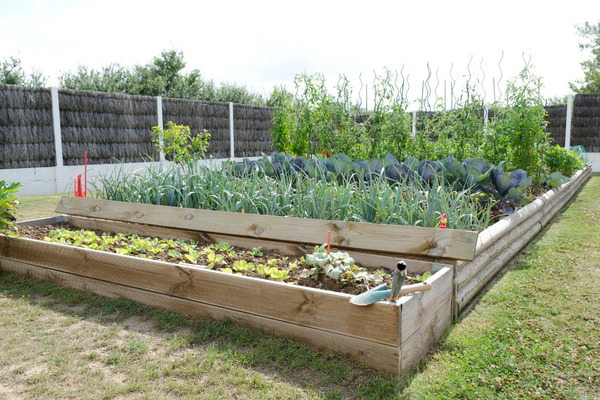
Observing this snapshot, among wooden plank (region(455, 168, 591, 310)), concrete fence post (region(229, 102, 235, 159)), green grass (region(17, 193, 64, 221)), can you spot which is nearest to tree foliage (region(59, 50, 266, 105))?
concrete fence post (region(229, 102, 235, 159))

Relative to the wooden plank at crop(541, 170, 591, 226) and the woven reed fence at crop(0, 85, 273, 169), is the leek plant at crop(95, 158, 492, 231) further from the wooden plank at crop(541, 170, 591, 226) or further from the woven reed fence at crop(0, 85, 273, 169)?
the woven reed fence at crop(0, 85, 273, 169)

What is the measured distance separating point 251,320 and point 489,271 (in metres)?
1.64

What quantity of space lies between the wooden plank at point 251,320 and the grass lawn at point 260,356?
4 centimetres

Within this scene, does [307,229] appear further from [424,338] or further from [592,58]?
[592,58]

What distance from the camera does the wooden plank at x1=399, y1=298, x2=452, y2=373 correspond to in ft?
5.76

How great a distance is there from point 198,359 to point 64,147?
319 inches

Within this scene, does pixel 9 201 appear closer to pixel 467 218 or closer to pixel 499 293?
pixel 467 218

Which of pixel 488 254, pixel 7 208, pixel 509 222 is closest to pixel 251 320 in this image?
pixel 488 254

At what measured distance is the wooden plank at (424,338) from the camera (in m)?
1.76

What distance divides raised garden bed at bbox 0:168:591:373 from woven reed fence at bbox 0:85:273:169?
380 cm

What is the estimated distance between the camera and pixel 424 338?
6.30 feet

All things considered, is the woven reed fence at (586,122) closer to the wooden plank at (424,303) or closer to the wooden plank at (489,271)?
the wooden plank at (489,271)

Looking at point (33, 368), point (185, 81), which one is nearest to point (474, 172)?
point (33, 368)

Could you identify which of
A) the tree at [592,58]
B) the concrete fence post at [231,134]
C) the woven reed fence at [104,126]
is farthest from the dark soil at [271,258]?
the tree at [592,58]
